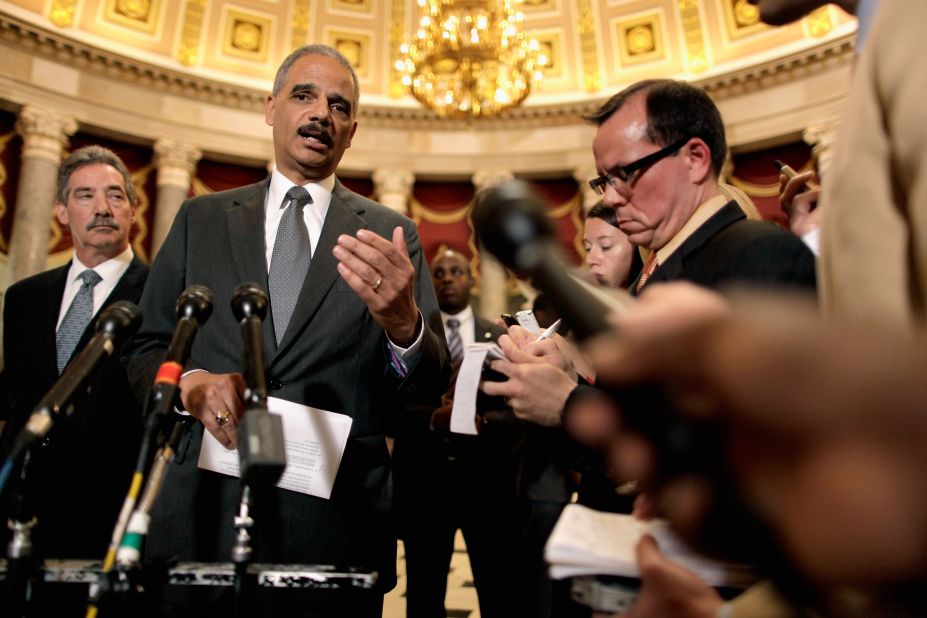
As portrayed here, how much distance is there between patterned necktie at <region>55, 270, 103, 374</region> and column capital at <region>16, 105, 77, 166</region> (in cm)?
974


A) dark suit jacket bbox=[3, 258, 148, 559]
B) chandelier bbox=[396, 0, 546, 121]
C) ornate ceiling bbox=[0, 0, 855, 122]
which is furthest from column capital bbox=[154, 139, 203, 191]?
dark suit jacket bbox=[3, 258, 148, 559]

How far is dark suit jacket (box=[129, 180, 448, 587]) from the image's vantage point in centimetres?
158

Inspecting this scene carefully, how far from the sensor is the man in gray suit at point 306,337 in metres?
1.50

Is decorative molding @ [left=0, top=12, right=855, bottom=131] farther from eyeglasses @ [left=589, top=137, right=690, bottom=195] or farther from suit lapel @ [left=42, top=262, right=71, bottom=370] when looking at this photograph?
eyeglasses @ [left=589, top=137, right=690, bottom=195]

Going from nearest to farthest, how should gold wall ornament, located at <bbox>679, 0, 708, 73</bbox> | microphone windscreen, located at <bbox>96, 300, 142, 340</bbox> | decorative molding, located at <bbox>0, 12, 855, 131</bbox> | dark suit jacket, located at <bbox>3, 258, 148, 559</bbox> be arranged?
microphone windscreen, located at <bbox>96, 300, 142, 340</bbox>
dark suit jacket, located at <bbox>3, 258, 148, 559</bbox>
decorative molding, located at <bbox>0, 12, 855, 131</bbox>
gold wall ornament, located at <bbox>679, 0, 708, 73</bbox>

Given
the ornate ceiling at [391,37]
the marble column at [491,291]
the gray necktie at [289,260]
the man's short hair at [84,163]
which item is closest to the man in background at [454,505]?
the gray necktie at [289,260]

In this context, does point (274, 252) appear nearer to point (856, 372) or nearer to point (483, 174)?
point (856, 372)

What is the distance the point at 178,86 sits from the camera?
1227 cm

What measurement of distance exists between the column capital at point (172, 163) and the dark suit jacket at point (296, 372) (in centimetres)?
1102

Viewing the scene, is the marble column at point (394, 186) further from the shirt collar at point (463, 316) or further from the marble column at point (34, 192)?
the shirt collar at point (463, 316)

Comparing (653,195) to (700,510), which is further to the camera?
(653,195)

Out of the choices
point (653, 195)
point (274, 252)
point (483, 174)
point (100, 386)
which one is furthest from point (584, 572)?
point (483, 174)

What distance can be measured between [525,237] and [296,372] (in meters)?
1.09

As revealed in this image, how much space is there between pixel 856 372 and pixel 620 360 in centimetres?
13
